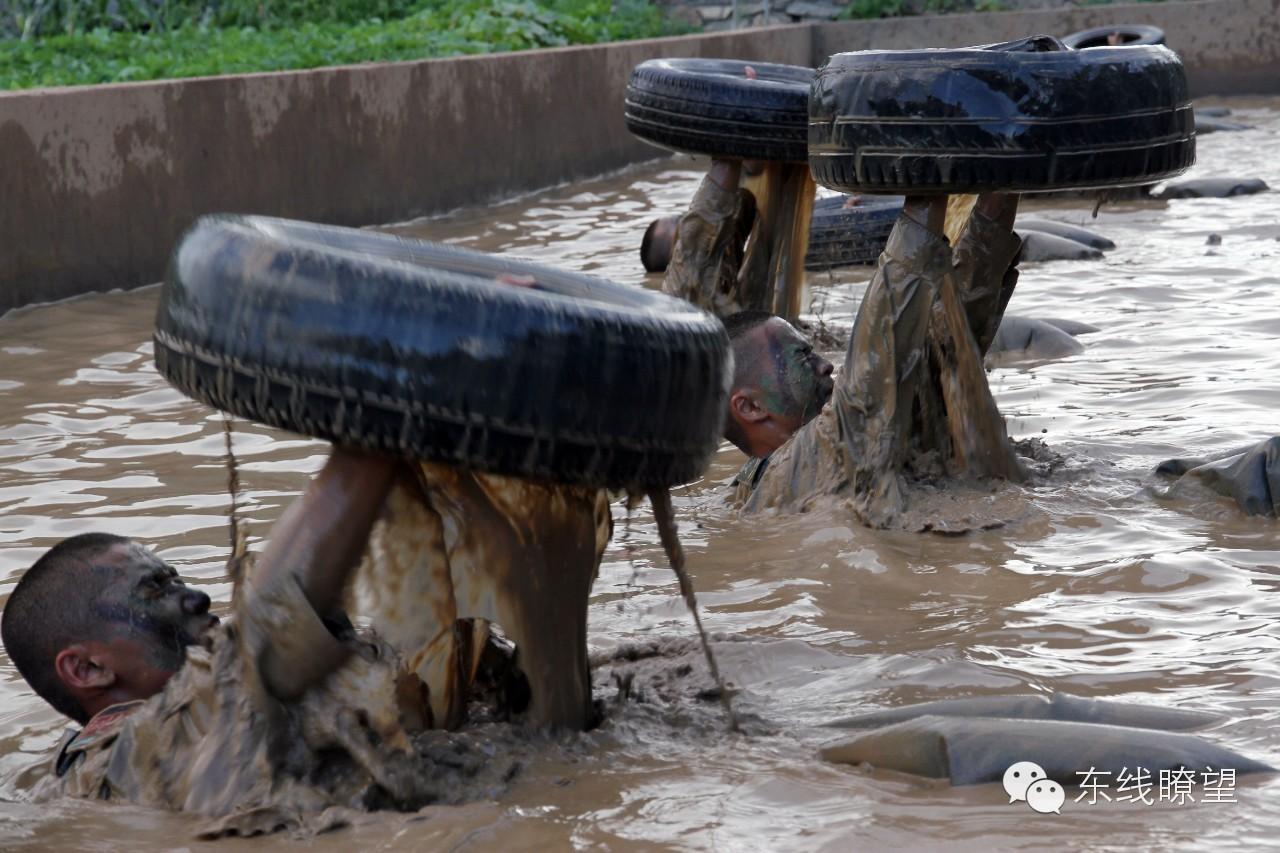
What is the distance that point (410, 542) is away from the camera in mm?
2996

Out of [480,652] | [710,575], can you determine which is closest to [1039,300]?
[710,575]

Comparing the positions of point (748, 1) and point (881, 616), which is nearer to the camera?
point (881, 616)

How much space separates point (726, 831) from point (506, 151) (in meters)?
10.2

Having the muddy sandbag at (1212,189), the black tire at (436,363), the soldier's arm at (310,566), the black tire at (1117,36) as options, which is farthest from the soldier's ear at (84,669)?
the black tire at (1117,36)

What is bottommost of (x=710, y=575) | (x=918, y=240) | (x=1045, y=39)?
(x=710, y=575)

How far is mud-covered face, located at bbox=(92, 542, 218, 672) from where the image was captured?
343cm

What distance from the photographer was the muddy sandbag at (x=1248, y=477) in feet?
15.0

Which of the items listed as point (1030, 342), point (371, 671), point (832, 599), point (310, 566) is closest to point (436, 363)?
point (310, 566)

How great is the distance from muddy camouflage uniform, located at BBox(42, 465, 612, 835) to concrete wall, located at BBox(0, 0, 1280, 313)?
5.67 meters

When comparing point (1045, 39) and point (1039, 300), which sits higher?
point (1045, 39)

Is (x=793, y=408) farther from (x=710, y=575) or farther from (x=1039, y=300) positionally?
(x=1039, y=300)

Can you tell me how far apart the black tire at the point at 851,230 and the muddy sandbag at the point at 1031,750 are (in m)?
5.68

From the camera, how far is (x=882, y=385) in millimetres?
4746

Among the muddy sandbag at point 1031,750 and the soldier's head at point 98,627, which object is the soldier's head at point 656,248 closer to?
the soldier's head at point 98,627
